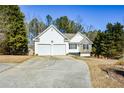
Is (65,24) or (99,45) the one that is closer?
(99,45)

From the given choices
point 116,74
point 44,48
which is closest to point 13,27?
point 44,48

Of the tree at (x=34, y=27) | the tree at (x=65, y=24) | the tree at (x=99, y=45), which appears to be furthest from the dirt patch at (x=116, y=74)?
the tree at (x=34, y=27)

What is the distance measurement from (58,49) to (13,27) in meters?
7.79

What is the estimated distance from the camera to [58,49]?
41.4 meters

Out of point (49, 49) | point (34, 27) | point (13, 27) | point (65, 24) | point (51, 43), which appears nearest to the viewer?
point (13, 27)

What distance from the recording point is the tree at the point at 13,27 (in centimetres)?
3756

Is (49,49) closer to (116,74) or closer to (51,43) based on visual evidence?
(51,43)

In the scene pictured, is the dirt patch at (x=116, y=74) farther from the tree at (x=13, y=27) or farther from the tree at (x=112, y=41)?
the tree at (x=13, y=27)

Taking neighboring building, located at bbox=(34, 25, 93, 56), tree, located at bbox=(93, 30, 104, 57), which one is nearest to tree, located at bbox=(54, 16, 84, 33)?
tree, located at bbox=(93, 30, 104, 57)

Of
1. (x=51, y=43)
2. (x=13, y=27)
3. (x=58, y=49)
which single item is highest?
(x=13, y=27)

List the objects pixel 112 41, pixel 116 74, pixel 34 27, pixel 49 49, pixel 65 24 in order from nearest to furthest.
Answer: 1. pixel 116 74
2. pixel 112 41
3. pixel 49 49
4. pixel 65 24
5. pixel 34 27

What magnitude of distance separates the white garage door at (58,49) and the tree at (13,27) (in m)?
4.78
